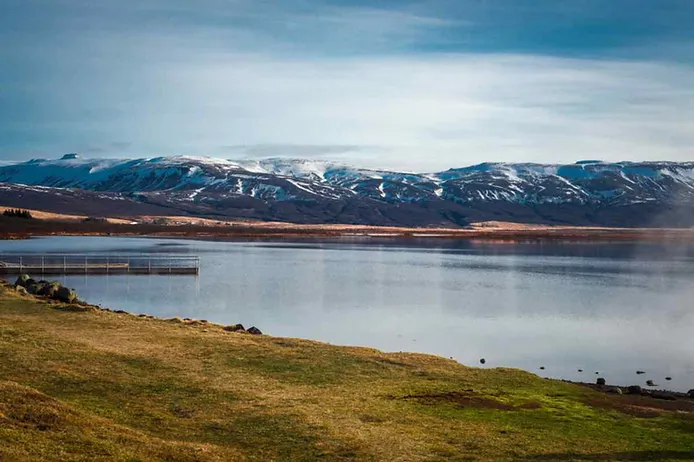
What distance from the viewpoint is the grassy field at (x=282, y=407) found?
45.3 ft

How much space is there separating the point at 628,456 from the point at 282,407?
7.99m

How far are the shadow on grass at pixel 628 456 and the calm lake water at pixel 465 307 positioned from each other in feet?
46.5

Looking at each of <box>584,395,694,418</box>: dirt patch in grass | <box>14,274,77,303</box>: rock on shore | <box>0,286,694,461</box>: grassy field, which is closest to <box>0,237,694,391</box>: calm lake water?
<box>584,395,694,418</box>: dirt patch in grass

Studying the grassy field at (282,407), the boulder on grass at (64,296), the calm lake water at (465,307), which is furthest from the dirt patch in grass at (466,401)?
the boulder on grass at (64,296)

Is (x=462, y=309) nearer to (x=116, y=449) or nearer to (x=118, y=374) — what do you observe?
(x=118, y=374)

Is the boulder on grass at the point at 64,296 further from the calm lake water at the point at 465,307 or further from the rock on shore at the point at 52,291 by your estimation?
the calm lake water at the point at 465,307

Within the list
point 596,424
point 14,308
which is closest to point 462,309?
point 14,308

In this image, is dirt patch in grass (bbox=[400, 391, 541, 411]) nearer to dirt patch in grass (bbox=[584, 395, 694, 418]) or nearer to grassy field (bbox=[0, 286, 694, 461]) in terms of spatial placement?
grassy field (bbox=[0, 286, 694, 461])

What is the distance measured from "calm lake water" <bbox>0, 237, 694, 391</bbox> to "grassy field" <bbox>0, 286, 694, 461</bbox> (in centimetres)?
1004

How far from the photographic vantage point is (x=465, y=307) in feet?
175

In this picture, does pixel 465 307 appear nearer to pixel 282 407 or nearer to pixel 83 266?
pixel 282 407

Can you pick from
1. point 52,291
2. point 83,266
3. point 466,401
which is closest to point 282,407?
point 466,401

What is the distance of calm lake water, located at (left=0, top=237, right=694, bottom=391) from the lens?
117 ft

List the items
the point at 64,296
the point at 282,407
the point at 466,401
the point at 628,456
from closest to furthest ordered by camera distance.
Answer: the point at 628,456, the point at 282,407, the point at 466,401, the point at 64,296
